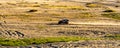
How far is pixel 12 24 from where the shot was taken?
31.2 meters

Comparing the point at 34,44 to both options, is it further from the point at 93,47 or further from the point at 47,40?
the point at 93,47

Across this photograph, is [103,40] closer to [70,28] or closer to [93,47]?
[93,47]

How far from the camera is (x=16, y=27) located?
96.2 ft

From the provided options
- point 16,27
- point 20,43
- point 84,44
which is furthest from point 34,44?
point 16,27

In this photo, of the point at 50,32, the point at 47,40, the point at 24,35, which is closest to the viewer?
the point at 47,40

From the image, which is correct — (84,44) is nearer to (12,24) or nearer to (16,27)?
(16,27)

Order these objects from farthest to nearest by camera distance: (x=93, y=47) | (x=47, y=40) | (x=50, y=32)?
1. (x=50, y=32)
2. (x=47, y=40)
3. (x=93, y=47)

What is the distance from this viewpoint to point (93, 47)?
20.7m

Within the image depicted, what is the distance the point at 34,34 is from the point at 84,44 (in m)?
5.52

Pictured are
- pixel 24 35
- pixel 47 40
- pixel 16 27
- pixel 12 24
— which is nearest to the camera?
pixel 47 40

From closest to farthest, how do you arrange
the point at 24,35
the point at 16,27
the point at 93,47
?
the point at 93,47 < the point at 24,35 < the point at 16,27

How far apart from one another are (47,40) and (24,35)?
10.8 feet

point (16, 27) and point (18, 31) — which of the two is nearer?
point (18, 31)

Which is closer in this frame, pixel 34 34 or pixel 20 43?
pixel 20 43
